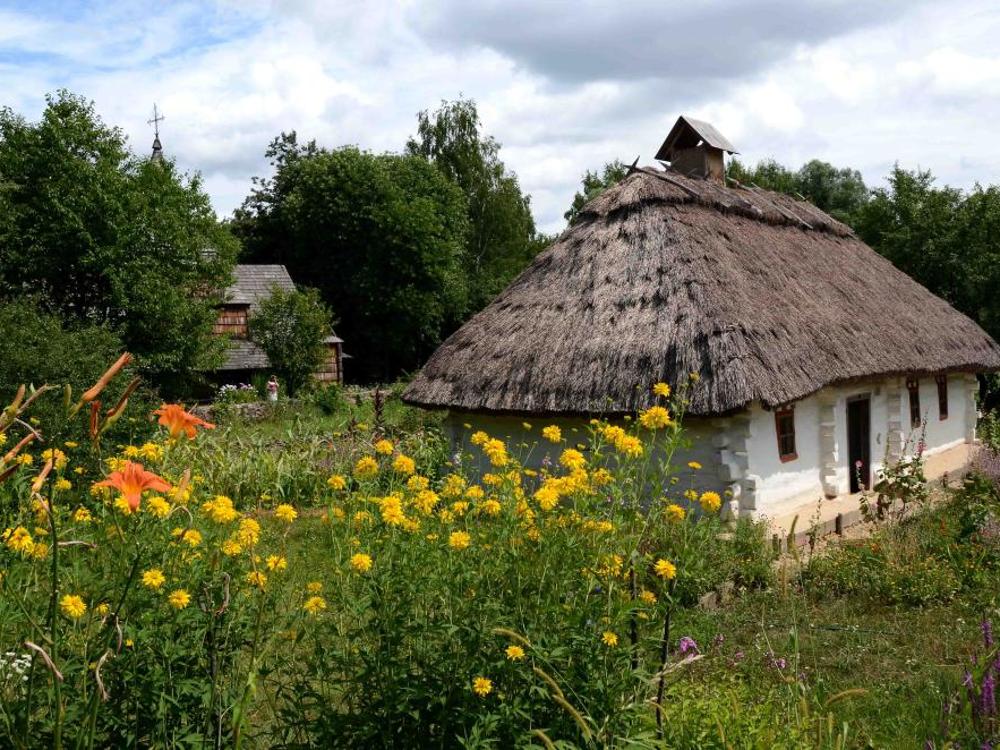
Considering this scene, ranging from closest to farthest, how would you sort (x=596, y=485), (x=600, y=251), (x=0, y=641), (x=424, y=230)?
1. (x=0, y=641)
2. (x=596, y=485)
3. (x=600, y=251)
4. (x=424, y=230)

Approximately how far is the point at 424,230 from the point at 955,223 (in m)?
17.1

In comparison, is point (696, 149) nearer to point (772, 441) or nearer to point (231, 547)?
point (772, 441)

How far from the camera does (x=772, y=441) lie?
10680 mm

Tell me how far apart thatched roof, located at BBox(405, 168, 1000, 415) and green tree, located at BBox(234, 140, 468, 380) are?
18802mm

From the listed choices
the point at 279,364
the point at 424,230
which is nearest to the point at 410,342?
the point at 424,230

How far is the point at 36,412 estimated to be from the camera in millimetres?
9055

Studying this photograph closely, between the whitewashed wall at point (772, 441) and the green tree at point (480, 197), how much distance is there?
22693 millimetres

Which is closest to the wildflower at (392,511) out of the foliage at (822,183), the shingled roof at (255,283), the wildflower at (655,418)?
the wildflower at (655,418)

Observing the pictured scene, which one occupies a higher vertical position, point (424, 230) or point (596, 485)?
point (424, 230)

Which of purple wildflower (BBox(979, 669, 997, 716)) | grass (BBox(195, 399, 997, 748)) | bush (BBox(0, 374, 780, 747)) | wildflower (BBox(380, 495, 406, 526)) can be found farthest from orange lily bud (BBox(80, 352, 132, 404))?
purple wildflower (BBox(979, 669, 997, 716))

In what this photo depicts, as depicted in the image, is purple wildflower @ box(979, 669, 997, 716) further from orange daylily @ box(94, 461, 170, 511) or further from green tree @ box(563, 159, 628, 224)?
green tree @ box(563, 159, 628, 224)

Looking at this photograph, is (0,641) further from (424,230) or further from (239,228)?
(239,228)

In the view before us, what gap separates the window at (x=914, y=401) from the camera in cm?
1416

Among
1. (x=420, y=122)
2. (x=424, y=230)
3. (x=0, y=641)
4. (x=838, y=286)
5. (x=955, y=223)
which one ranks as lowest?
(x=0, y=641)
